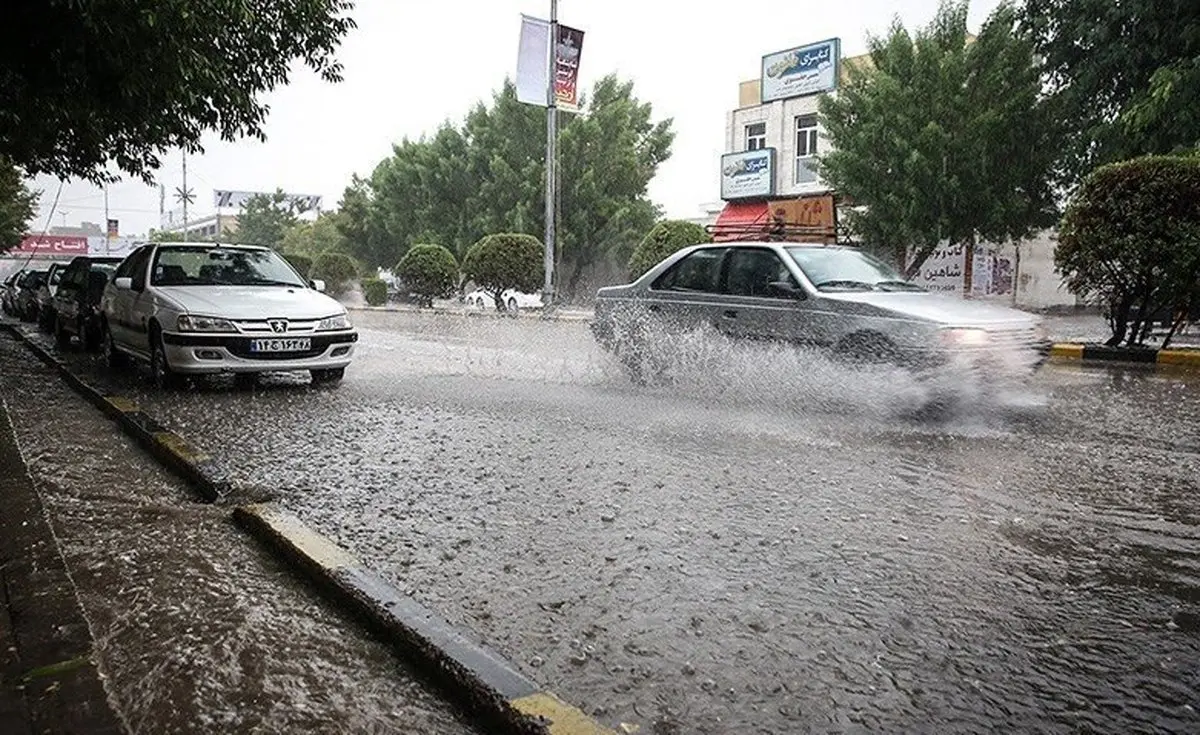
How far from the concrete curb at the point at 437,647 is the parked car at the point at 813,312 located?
16.5 feet

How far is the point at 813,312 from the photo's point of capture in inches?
308

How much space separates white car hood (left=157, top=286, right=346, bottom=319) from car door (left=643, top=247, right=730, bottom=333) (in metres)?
3.43

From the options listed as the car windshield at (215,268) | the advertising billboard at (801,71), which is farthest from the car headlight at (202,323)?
the advertising billboard at (801,71)

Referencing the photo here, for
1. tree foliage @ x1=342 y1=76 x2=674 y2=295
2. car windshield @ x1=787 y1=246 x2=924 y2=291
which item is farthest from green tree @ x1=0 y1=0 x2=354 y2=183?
tree foliage @ x1=342 y1=76 x2=674 y2=295

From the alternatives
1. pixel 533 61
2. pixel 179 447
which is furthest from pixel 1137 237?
pixel 533 61

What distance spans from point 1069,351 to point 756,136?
26.2 metres

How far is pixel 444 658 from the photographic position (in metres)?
2.68

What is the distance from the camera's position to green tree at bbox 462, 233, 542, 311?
34375mm

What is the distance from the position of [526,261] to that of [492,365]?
2354cm

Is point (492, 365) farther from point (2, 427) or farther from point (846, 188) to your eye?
point (846, 188)

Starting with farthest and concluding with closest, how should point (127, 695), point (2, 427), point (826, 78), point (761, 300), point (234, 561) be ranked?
1. point (826, 78)
2. point (761, 300)
3. point (2, 427)
4. point (234, 561)
5. point (127, 695)

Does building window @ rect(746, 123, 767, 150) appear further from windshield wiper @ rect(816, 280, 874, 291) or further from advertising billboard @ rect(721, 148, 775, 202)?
windshield wiper @ rect(816, 280, 874, 291)

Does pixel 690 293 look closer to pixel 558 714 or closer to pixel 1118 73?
pixel 558 714

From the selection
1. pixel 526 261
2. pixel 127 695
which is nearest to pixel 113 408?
pixel 127 695
